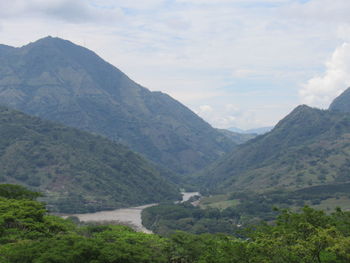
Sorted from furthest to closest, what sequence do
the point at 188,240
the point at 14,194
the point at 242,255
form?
the point at 14,194 < the point at 188,240 < the point at 242,255

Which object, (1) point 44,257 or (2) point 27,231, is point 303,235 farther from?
(2) point 27,231

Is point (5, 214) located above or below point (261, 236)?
above

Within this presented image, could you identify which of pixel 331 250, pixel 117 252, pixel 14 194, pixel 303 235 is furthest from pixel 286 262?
pixel 14 194

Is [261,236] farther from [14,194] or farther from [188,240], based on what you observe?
[14,194]

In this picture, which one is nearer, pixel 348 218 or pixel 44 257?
pixel 44 257

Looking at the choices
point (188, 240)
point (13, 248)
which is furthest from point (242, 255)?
point (13, 248)

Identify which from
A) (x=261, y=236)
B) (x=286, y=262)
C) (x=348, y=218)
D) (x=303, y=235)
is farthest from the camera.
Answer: (x=348, y=218)
